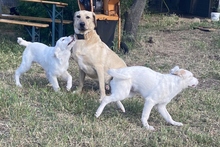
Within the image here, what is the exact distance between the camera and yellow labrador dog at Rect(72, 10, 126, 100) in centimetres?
541

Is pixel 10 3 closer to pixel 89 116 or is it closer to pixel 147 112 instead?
pixel 89 116

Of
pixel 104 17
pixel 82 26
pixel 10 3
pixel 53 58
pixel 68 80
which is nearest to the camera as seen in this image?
pixel 53 58

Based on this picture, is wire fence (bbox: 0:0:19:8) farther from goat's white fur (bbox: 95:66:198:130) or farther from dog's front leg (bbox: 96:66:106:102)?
goat's white fur (bbox: 95:66:198:130)

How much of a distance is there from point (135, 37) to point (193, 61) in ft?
5.50

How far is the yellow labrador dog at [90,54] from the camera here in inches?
213

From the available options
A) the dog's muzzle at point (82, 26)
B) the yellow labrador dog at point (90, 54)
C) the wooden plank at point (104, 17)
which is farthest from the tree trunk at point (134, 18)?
the dog's muzzle at point (82, 26)

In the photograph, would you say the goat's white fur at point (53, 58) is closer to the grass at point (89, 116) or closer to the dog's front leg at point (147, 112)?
the grass at point (89, 116)

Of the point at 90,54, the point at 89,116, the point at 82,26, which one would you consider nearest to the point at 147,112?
the point at 89,116

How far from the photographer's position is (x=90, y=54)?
540 cm

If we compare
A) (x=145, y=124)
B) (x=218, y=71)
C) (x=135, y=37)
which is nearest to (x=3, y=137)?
(x=145, y=124)

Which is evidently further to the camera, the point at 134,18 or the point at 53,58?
the point at 134,18

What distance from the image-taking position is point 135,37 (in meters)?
8.85

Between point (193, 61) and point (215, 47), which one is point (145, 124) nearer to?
point (193, 61)

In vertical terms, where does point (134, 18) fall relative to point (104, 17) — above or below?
below
